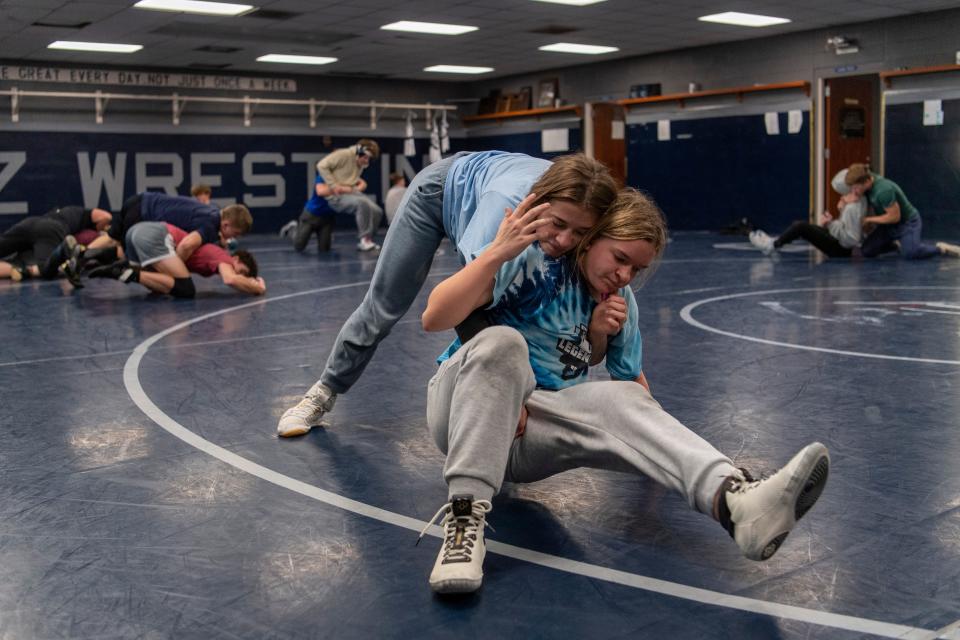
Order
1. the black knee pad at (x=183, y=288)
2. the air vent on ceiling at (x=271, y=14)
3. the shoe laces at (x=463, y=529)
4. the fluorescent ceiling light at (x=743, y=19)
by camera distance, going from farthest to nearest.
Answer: the fluorescent ceiling light at (x=743, y=19) < the air vent on ceiling at (x=271, y=14) < the black knee pad at (x=183, y=288) < the shoe laces at (x=463, y=529)

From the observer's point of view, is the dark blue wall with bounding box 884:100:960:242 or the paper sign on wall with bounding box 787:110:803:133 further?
the paper sign on wall with bounding box 787:110:803:133

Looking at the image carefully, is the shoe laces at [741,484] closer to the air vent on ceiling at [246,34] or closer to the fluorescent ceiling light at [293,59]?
the air vent on ceiling at [246,34]

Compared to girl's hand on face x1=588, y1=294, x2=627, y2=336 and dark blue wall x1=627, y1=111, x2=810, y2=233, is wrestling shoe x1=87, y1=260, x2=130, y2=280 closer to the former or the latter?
girl's hand on face x1=588, y1=294, x2=627, y2=336

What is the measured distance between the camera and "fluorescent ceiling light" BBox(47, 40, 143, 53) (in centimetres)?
1497

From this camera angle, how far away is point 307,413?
3.67 m

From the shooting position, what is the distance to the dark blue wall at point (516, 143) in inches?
748

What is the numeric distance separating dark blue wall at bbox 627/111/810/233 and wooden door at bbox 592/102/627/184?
0.18 metres

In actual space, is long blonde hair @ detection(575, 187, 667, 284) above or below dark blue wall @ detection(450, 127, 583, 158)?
below

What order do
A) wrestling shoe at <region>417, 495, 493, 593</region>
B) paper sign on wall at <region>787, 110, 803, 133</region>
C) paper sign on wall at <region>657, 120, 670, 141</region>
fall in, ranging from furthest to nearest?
paper sign on wall at <region>657, 120, 670, 141</region>, paper sign on wall at <region>787, 110, 803, 133</region>, wrestling shoe at <region>417, 495, 493, 593</region>

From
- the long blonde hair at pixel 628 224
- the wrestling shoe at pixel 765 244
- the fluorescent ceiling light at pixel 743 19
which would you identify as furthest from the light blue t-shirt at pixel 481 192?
the fluorescent ceiling light at pixel 743 19

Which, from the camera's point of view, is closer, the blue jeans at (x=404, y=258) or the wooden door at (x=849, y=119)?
the blue jeans at (x=404, y=258)

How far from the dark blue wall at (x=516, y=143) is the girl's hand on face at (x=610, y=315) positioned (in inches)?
645

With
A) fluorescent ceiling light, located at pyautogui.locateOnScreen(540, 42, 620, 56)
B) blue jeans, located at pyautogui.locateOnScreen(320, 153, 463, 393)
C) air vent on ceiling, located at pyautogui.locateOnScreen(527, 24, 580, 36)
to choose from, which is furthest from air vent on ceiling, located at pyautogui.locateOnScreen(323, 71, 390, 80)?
blue jeans, located at pyautogui.locateOnScreen(320, 153, 463, 393)

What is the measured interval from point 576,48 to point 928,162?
234 inches
